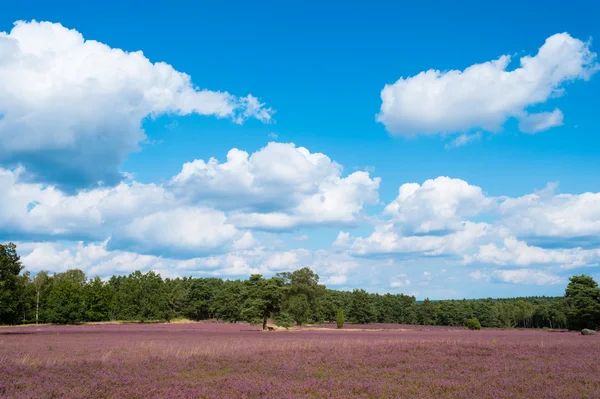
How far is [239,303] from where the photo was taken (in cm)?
11781

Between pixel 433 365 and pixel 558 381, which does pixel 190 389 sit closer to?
pixel 433 365

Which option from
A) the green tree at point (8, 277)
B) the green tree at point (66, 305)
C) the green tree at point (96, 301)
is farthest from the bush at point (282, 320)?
the green tree at point (96, 301)

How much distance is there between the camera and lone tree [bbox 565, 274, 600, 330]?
6906 centimetres

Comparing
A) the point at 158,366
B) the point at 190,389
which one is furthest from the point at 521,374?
the point at 158,366

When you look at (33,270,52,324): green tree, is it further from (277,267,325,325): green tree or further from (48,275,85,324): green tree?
(277,267,325,325): green tree

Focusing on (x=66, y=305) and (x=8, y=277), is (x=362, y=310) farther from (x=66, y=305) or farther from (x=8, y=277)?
(x=8, y=277)

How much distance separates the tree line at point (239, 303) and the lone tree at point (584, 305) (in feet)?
0.41

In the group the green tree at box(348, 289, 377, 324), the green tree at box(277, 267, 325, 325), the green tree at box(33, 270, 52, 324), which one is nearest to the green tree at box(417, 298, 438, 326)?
the green tree at box(348, 289, 377, 324)

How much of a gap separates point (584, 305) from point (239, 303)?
7557 cm

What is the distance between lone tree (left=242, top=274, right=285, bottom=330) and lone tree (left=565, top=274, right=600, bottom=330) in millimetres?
44947

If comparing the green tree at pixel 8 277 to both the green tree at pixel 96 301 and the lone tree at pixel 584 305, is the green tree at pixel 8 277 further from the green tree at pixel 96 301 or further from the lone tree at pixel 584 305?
the lone tree at pixel 584 305

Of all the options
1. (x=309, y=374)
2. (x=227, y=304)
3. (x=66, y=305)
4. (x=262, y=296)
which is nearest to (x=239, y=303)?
(x=227, y=304)

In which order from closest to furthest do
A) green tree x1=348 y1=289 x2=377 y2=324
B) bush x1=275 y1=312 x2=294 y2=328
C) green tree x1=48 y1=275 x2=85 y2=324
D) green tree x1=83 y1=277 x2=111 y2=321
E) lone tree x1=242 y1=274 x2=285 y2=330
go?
1. lone tree x1=242 y1=274 x2=285 y2=330
2. bush x1=275 y1=312 x2=294 y2=328
3. green tree x1=48 y1=275 x2=85 y2=324
4. green tree x1=83 y1=277 x2=111 y2=321
5. green tree x1=348 y1=289 x2=377 y2=324

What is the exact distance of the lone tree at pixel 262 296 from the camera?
7156cm
